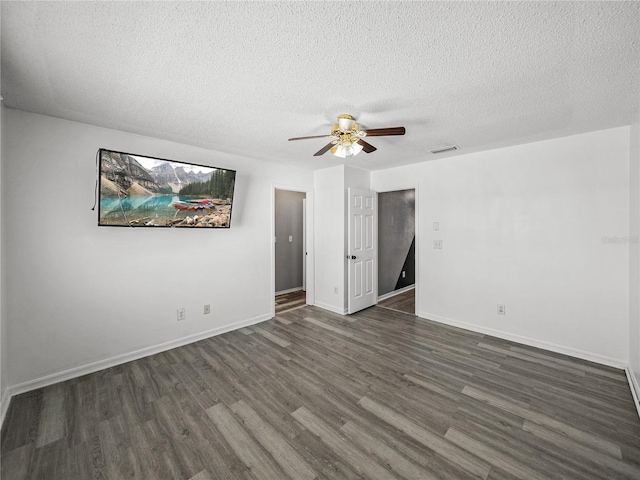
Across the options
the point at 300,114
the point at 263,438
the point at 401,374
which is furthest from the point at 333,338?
the point at 300,114

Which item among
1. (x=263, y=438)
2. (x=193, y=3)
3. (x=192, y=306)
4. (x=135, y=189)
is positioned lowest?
(x=263, y=438)

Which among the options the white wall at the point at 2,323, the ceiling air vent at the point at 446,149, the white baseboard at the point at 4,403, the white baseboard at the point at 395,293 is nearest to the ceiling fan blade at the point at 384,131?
the ceiling air vent at the point at 446,149

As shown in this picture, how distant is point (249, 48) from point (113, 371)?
3.06 m

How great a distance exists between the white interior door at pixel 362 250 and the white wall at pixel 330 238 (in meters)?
0.14

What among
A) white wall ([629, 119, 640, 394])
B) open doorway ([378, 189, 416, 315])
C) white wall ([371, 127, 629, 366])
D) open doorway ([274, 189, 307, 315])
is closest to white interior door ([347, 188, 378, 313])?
open doorway ([378, 189, 416, 315])

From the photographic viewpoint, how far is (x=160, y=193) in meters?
2.76

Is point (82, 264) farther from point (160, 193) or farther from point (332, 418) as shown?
point (332, 418)

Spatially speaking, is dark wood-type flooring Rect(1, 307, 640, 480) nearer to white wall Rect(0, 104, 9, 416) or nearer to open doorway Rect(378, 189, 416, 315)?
white wall Rect(0, 104, 9, 416)

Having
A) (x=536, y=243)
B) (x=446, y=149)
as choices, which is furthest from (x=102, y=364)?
(x=536, y=243)

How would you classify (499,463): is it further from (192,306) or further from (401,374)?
(192,306)

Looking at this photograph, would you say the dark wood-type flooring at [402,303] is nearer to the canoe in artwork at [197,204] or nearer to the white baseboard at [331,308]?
the white baseboard at [331,308]

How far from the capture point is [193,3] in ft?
3.93

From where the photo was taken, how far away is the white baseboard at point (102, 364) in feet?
7.31

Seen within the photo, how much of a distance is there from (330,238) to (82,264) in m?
3.10
